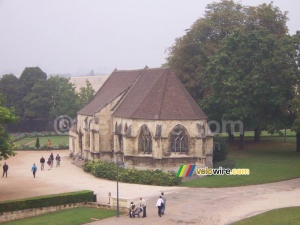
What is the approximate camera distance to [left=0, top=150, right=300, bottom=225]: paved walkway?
1240 inches

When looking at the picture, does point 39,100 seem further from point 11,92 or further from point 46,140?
point 46,140

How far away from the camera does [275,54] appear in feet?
172

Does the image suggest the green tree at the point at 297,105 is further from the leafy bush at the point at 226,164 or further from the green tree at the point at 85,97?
the green tree at the point at 85,97

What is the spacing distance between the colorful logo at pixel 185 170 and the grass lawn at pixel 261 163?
2.38 meters

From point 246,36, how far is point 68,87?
52.4m

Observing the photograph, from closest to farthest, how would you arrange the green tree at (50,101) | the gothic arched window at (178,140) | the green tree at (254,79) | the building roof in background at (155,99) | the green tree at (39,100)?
the gothic arched window at (178,140) < the building roof in background at (155,99) < the green tree at (254,79) < the green tree at (50,101) < the green tree at (39,100)

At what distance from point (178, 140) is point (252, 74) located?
42.2 feet

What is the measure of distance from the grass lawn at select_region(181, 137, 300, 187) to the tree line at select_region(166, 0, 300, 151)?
130 inches

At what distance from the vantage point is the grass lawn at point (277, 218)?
28.9 metres

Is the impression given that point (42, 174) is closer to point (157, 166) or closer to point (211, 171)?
point (157, 166)

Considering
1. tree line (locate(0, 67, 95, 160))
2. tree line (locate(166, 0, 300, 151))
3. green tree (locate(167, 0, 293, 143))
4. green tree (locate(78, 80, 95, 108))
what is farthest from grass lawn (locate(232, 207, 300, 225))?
→ green tree (locate(78, 80, 95, 108))

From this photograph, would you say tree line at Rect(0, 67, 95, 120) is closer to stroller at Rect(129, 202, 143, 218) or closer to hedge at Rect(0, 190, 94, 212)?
Result: hedge at Rect(0, 190, 94, 212)

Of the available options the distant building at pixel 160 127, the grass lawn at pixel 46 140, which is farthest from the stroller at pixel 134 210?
the grass lawn at pixel 46 140

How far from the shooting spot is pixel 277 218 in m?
29.8
